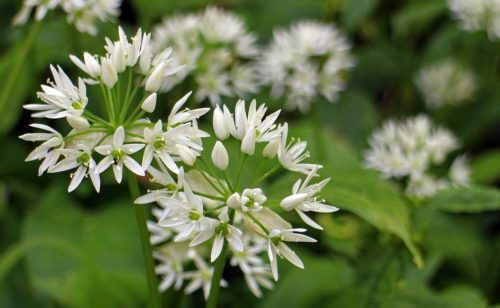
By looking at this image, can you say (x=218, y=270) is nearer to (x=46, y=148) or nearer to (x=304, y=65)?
(x=46, y=148)

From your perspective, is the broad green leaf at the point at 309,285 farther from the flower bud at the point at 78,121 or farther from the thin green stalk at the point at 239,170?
the flower bud at the point at 78,121

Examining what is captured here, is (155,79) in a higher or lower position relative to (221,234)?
higher

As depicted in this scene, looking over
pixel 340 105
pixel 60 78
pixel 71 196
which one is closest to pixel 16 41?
pixel 71 196

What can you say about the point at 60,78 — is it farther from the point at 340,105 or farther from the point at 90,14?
the point at 340,105

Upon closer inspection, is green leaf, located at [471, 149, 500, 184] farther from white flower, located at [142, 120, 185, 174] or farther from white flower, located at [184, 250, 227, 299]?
white flower, located at [142, 120, 185, 174]

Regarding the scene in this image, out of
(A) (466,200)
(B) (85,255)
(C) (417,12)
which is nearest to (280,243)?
(A) (466,200)

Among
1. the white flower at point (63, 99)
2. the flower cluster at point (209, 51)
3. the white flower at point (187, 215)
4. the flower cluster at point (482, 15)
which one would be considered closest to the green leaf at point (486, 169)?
the flower cluster at point (482, 15)

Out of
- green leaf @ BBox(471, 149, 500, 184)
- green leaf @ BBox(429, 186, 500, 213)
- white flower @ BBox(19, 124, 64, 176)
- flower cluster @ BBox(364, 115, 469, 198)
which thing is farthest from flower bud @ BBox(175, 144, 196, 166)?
green leaf @ BBox(471, 149, 500, 184)
